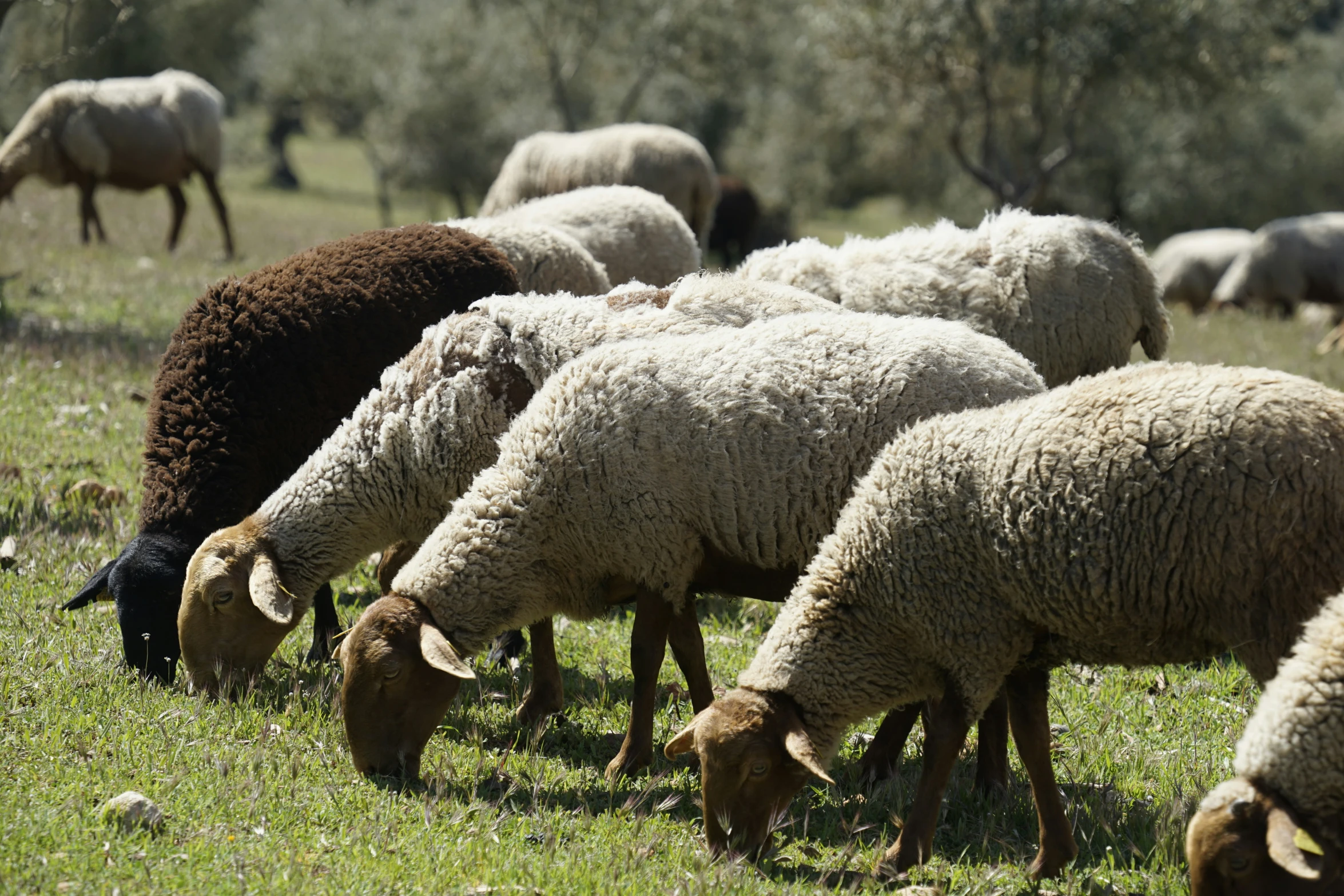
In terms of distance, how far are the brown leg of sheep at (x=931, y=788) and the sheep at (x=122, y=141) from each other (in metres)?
15.1

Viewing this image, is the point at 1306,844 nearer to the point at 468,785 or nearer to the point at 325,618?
the point at 468,785

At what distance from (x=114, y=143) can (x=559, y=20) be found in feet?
45.5

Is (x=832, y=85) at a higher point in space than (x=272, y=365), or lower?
lower

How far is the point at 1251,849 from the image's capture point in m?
3.48

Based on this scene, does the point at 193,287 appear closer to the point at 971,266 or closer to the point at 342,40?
the point at 971,266

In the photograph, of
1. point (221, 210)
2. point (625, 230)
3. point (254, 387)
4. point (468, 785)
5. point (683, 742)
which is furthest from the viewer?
point (221, 210)

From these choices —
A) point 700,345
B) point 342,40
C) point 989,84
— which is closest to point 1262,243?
point 989,84

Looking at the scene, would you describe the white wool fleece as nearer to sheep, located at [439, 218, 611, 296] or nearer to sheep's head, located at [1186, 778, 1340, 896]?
sheep's head, located at [1186, 778, 1340, 896]

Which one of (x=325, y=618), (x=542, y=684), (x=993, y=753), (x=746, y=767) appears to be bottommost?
(x=325, y=618)

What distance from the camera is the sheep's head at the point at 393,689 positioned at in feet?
15.5

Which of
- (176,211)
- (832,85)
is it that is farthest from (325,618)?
(832,85)

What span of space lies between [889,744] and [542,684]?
1.54m

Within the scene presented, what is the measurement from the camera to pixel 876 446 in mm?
4969

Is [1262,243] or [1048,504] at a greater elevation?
[1048,504]
